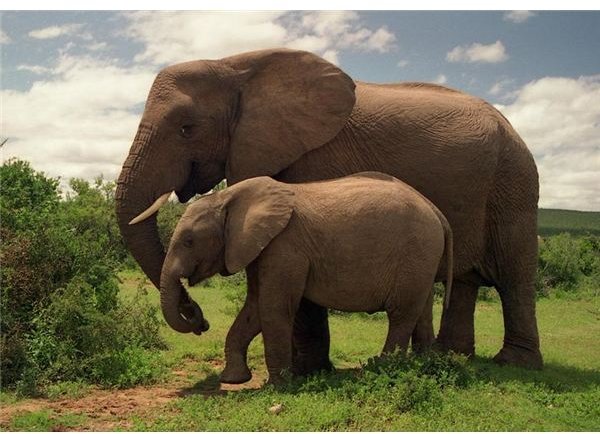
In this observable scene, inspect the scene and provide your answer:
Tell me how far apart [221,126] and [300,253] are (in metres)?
2.00

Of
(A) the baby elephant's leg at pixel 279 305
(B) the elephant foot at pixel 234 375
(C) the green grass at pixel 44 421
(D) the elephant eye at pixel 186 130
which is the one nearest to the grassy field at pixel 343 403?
(C) the green grass at pixel 44 421

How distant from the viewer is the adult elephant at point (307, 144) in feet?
25.7

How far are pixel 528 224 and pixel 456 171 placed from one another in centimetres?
146

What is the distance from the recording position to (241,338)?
23.9 ft

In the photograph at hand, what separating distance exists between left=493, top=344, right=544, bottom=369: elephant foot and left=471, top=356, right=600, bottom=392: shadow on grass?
119 mm

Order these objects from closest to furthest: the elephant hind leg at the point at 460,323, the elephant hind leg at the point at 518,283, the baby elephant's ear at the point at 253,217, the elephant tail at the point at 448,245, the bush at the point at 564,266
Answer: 1. the baby elephant's ear at the point at 253,217
2. the elephant tail at the point at 448,245
3. the elephant hind leg at the point at 518,283
4. the elephant hind leg at the point at 460,323
5. the bush at the point at 564,266

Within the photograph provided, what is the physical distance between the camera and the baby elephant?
6.95 metres

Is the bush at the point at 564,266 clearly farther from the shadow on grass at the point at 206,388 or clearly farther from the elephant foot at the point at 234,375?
the elephant foot at the point at 234,375

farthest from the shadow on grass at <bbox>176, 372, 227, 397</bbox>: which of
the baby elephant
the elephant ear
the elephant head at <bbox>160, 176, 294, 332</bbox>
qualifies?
the elephant ear

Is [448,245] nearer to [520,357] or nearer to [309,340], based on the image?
[309,340]

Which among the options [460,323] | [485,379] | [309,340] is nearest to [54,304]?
[309,340]

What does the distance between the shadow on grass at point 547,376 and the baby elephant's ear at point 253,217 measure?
284cm

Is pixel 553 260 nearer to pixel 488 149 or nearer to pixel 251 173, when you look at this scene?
pixel 488 149

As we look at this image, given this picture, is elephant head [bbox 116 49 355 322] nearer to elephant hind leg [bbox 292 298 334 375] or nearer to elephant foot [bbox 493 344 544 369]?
elephant hind leg [bbox 292 298 334 375]
